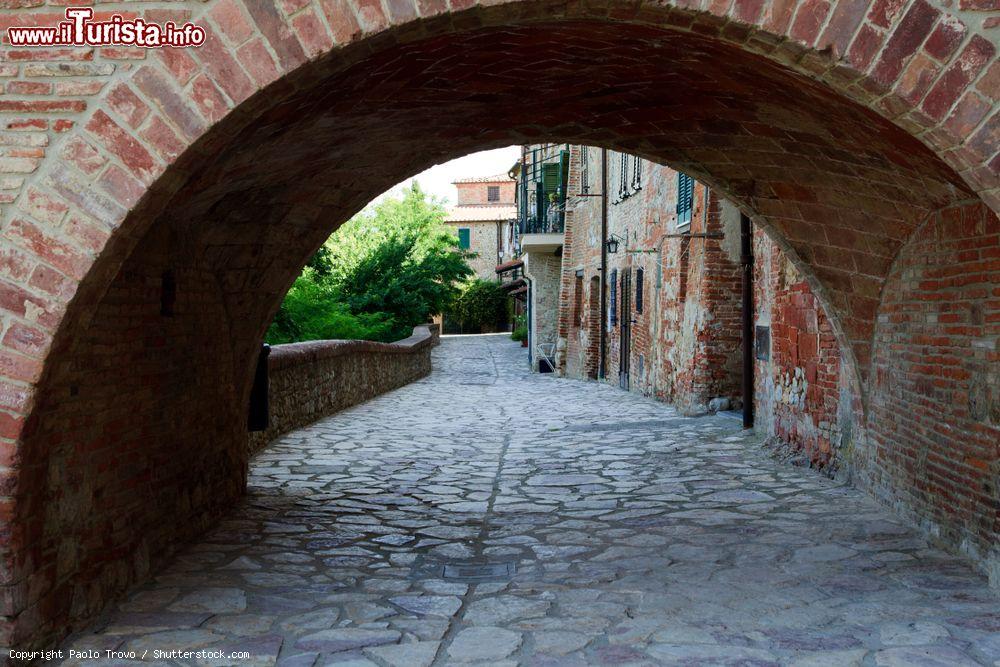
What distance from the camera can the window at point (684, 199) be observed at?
42.7ft

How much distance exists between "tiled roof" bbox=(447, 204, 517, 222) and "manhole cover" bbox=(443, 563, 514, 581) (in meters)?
51.8

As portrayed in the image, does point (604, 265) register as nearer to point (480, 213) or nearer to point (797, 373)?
point (797, 373)

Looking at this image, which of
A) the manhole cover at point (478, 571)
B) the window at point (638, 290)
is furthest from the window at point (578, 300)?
the manhole cover at point (478, 571)

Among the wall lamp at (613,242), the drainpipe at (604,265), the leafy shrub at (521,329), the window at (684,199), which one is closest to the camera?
the window at (684,199)

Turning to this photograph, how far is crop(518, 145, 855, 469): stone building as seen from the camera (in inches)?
336

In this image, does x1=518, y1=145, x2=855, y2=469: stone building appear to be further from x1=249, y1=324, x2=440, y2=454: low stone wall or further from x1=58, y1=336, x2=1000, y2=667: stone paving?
x1=249, y1=324, x2=440, y2=454: low stone wall

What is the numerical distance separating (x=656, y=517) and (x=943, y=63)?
3.94 m

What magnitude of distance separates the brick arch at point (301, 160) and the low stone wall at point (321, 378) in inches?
125

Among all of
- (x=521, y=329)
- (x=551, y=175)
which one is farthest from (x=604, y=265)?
(x=521, y=329)

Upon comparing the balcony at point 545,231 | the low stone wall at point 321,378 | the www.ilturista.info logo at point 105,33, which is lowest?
the low stone wall at point 321,378

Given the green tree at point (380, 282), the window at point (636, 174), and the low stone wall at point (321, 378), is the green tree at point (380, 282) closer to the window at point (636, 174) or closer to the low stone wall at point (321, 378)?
the low stone wall at point (321, 378)

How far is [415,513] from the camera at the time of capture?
22.4ft

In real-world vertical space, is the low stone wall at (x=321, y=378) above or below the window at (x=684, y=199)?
below

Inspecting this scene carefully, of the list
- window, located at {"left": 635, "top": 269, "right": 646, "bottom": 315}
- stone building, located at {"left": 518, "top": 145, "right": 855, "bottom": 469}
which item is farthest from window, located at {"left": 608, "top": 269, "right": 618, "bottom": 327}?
window, located at {"left": 635, "top": 269, "right": 646, "bottom": 315}
